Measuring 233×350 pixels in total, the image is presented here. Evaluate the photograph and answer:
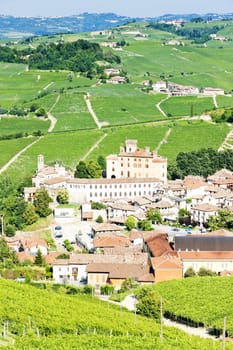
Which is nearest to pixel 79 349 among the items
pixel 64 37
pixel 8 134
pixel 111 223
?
pixel 111 223

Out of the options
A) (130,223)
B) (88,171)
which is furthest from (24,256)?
(88,171)

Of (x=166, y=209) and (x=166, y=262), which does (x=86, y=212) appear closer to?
(x=166, y=209)

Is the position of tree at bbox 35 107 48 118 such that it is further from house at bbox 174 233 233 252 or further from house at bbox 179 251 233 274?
house at bbox 179 251 233 274

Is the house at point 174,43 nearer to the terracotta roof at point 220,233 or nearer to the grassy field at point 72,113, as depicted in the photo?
the grassy field at point 72,113

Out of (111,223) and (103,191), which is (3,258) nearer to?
(111,223)

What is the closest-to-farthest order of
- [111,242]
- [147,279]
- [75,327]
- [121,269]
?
1. [75,327]
2. [147,279]
3. [121,269]
4. [111,242]

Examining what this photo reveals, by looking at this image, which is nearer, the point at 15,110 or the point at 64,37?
the point at 15,110

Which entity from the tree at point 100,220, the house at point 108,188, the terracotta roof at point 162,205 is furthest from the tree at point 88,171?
the terracotta roof at point 162,205
